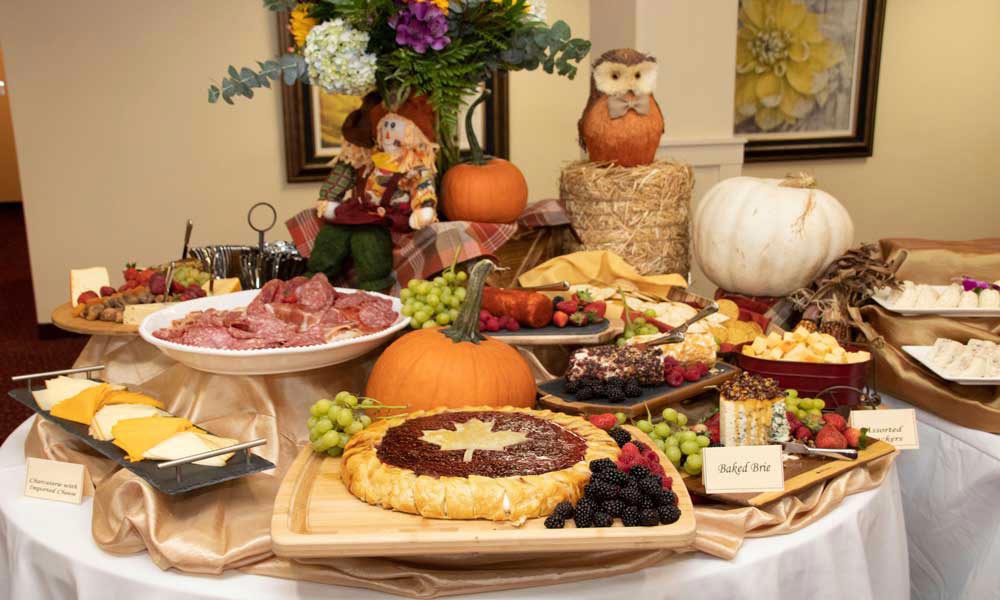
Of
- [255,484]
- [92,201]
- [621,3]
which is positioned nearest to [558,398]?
[255,484]

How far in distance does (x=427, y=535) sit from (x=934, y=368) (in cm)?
140

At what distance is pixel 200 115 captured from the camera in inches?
195

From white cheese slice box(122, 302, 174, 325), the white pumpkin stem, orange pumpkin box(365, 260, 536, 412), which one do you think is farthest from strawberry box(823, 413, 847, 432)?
white cheese slice box(122, 302, 174, 325)

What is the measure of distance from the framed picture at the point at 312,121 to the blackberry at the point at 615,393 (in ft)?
11.6

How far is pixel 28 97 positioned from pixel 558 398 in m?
4.41

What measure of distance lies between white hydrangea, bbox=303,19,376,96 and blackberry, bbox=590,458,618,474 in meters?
1.24

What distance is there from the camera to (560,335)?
6.15ft

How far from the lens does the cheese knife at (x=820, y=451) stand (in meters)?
1.51

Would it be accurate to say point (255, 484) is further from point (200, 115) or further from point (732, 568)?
point (200, 115)

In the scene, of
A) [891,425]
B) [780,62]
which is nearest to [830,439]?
[891,425]

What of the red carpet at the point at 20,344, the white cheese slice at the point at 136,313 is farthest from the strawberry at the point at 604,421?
the red carpet at the point at 20,344

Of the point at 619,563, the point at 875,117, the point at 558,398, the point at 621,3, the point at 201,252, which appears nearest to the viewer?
the point at 619,563

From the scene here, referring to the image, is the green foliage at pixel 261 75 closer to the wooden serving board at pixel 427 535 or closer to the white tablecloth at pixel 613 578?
the white tablecloth at pixel 613 578

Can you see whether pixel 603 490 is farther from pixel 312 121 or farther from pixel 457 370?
pixel 312 121
